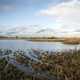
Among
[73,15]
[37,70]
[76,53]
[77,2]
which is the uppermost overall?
[77,2]

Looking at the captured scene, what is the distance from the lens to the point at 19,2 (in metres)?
2.53

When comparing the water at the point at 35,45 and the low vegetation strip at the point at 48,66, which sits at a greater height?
the water at the point at 35,45

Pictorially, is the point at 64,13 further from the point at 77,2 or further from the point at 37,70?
the point at 37,70

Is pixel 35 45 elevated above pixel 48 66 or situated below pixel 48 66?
above

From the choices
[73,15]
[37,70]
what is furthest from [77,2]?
[37,70]

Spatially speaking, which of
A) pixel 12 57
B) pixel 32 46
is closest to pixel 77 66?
pixel 32 46

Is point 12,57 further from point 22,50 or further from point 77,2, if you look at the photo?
point 77,2

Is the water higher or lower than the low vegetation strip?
higher

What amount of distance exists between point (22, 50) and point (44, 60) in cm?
31

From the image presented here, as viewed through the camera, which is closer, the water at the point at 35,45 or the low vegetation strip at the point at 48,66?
the low vegetation strip at the point at 48,66

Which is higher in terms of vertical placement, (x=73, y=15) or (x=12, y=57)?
(x=73, y=15)

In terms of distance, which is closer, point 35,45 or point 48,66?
point 48,66

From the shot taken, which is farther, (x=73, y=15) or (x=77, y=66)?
(x=73, y=15)

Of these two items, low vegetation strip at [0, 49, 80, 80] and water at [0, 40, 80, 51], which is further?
water at [0, 40, 80, 51]
